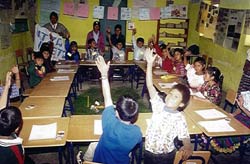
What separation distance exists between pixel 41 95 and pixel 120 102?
232cm

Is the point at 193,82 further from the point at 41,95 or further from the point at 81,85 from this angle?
the point at 81,85

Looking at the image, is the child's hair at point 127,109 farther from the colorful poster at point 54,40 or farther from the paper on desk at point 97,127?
the colorful poster at point 54,40

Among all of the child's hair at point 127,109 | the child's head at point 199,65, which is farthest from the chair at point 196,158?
the child's head at point 199,65

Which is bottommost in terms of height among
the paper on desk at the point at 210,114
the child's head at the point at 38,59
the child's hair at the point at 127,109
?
the paper on desk at the point at 210,114

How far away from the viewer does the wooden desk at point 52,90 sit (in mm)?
4127

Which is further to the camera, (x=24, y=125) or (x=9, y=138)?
(x=24, y=125)

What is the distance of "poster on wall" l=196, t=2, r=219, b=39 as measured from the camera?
7.44 meters

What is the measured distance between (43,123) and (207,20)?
6165 mm

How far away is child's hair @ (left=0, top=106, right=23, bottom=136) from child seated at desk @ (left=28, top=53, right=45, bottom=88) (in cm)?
289

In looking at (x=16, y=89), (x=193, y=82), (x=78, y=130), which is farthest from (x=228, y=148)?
(x=16, y=89)

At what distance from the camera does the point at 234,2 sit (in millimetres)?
6551

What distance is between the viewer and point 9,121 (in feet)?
7.25

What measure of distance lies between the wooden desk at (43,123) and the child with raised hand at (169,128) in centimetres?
90

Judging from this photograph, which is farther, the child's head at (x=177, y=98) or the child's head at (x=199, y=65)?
the child's head at (x=199, y=65)
